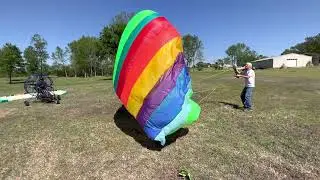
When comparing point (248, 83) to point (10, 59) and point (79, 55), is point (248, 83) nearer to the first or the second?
point (10, 59)

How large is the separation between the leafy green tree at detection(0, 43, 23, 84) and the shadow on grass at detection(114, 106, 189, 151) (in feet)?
124

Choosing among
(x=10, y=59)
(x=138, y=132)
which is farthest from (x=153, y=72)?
(x=10, y=59)

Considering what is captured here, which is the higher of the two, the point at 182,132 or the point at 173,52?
the point at 173,52

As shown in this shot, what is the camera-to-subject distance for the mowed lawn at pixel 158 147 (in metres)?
6.70

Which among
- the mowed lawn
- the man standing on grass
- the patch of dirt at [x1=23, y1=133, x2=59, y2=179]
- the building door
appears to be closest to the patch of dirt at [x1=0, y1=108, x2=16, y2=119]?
the mowed lawn

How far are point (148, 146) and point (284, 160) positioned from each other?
3.35 meters

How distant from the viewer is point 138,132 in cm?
877

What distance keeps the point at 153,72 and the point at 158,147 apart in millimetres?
1938

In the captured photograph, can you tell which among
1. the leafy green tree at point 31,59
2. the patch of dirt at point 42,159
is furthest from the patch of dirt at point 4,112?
the leafy green tree at point 31,59

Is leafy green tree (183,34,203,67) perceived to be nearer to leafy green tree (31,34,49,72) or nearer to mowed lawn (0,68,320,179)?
leafy green tree (31,34,49,72)

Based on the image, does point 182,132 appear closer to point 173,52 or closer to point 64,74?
point 173,52

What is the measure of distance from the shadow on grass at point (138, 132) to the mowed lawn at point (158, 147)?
28 mm

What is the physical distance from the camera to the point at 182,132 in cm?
872

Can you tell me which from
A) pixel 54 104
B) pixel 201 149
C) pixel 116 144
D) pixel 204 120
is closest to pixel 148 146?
pixel 116 144
